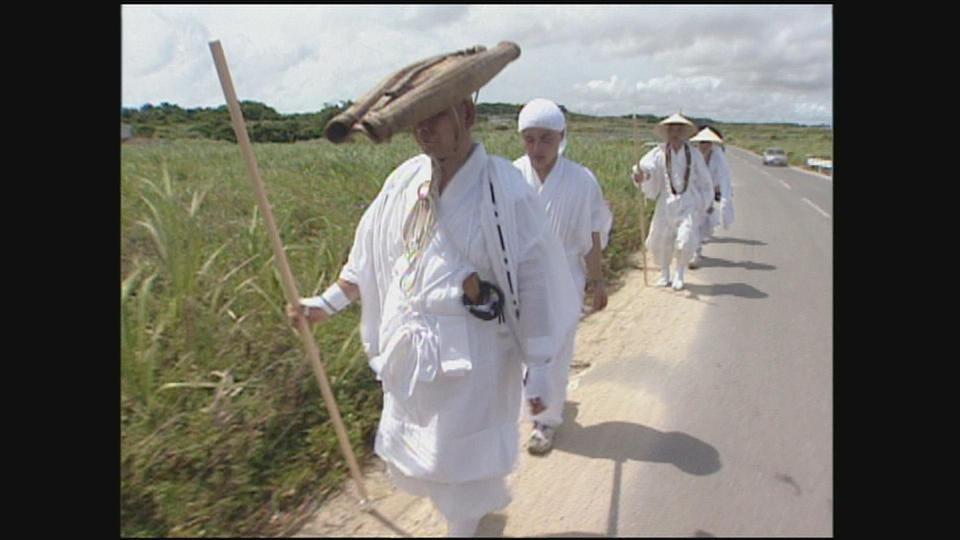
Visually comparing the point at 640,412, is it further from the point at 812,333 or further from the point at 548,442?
the point at 812,333

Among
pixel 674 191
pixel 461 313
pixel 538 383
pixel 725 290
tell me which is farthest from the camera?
pixel 725 290

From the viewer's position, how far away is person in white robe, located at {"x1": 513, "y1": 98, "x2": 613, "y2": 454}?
3.66m

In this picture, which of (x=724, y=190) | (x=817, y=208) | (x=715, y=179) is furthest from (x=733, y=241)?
(x=817, y=208)

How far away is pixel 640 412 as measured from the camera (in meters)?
4.18

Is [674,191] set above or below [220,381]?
above

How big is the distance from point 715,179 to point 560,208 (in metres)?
6.25

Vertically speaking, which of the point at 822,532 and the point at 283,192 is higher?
the point at 283,192

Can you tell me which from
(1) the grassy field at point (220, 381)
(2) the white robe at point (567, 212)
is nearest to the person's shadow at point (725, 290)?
(2) the white robe at point (567, 212)

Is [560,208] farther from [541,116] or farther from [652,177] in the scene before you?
[652,177]

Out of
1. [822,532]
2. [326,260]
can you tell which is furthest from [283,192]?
[822,532]

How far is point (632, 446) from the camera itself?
3.73m

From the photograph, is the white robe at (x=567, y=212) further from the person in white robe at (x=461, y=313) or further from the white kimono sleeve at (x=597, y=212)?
the person in white robe at (x=461, y=313)

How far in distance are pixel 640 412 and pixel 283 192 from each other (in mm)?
5064

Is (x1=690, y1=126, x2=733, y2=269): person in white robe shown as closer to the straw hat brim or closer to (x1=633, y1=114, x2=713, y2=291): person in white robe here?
the straw hat brim
